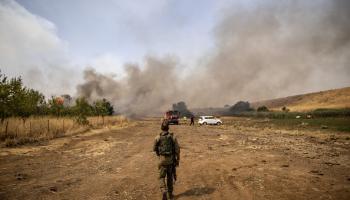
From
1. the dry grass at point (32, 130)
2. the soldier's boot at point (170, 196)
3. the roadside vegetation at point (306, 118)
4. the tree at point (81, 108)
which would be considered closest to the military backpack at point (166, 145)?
the soldier's boot at point (170, 196)

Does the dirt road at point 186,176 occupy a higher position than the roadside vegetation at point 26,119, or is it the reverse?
the roadside vegetation at point 26,119

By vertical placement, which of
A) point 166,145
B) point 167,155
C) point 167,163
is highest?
point 166,145

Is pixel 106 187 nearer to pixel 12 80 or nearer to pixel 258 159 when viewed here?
pixel 258 159

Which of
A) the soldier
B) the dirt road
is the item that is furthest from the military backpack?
the dirt road

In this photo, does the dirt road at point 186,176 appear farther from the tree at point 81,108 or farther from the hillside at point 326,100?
the hillside at point 326,100

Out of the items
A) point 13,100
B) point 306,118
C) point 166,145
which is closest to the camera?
point 166,145

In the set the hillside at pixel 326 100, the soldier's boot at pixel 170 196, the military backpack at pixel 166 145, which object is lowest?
the soldier's boot at pixel 170 196

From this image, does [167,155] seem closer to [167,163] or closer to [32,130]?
[167,163]

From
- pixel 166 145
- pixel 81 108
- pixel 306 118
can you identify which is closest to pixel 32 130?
pixel 81 108

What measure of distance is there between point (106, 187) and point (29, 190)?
7.69ft

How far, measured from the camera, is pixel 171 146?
899cm

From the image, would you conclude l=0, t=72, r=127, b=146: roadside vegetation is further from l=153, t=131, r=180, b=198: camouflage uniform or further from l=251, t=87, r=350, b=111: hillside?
l=251, t=87, r=350, b=111: hillside

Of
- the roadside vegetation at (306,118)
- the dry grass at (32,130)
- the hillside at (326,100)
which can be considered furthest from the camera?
the hillside at (326,100)

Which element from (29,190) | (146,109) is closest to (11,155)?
(29,190)
